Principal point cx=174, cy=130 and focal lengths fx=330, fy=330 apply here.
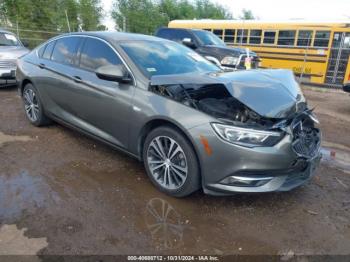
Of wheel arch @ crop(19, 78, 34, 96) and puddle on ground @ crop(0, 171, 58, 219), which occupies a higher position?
wheel arch @ crop(19, 78, 34, 96)

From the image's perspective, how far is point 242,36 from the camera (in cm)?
1638

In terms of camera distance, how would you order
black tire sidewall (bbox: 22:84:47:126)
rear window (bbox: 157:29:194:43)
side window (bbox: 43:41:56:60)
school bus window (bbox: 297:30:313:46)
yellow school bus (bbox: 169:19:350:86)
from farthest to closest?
school bus window (bbox: 297:30:313:46) → yellow school bus (bbox: 169:19:350:86) → rear window (bbox: 157:29:194:43) → black tire sidewall (bbox: 22:84:47:126) → side window (bbox: 43:41:56:60)

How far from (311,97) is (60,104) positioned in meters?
8.29

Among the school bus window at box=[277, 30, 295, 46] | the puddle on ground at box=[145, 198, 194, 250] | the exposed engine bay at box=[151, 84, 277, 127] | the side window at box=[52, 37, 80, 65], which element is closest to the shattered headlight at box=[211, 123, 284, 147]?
the exposed engine bay at box=[151, 84, 277, 127]

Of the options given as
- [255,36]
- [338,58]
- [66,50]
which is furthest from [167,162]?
[255,36]

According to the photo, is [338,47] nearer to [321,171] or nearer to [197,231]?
[321,171]

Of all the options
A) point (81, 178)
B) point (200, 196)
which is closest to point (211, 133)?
point (200, 196)

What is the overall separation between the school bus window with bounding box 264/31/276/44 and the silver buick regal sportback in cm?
1203

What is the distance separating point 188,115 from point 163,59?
1.24 m

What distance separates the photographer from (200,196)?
3572 millimetres

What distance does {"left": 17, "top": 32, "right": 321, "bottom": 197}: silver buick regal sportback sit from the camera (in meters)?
3.07

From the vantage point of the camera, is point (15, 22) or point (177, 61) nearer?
point (177, 61)

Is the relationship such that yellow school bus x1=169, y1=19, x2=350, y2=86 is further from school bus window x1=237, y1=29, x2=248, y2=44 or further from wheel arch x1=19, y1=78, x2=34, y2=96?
wheel arch x1=19, y1=78, x2=34, y2=96

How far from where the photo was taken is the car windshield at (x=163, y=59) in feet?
12.8
